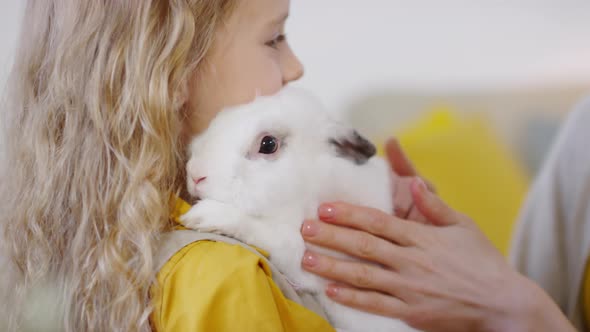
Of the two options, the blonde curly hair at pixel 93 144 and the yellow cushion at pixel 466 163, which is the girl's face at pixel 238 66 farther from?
the yellow cushion at pixel 466 163

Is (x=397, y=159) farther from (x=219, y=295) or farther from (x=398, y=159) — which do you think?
(x=219, y=295)

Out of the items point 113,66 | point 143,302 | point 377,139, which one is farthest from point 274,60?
point 377,139

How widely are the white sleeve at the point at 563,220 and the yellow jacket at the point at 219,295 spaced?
90cm

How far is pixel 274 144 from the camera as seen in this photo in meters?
0.87

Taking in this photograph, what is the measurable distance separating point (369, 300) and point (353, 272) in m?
0.05

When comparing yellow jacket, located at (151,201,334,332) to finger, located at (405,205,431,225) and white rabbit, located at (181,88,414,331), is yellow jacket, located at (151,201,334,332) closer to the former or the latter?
white rabbit, located at (181,88,414,331)

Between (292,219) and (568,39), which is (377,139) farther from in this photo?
(292,219)

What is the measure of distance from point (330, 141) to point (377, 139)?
70 centimetres

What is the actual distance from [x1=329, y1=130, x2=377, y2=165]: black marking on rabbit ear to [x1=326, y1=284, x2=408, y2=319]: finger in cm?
21

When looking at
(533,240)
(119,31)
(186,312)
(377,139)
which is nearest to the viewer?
(186,312)

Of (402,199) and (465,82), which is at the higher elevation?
(465,82)

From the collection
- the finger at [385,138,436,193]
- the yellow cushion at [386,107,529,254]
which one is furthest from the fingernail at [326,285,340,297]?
the yellow cushion at [386,107,529,254]

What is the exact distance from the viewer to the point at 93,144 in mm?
801

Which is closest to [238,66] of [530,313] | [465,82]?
[530,313]
